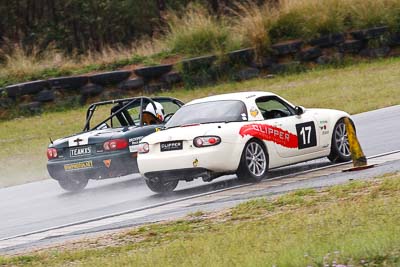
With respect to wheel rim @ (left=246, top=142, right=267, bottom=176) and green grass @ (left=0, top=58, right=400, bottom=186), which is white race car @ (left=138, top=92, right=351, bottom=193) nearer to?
wheel rim @ (left=246, top=142, right=267, bottom=176)

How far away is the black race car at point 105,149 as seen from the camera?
1600cm

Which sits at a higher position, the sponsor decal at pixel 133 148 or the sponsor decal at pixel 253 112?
the sponsor decal at pixel 253 112

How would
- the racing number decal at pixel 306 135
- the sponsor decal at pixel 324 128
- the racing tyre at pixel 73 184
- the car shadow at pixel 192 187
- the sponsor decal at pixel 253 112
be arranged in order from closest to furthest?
1. the car shadow at pixel 192 187
2. the sponsor decal at pixel 253 112
3. the racing number decal at pixel 306 135
4. the sponsor decal at pixel 324 128
5. the racing tyre at pixel 73 184

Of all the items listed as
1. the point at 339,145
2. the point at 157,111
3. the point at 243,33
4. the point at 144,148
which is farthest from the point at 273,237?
the point at 243,33

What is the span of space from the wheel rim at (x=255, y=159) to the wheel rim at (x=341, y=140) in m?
1.69

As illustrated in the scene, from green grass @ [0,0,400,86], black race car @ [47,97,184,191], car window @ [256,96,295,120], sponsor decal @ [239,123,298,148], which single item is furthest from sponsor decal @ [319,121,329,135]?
green grass @ [0,0,400,86]

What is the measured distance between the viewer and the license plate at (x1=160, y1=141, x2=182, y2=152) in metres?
14.1

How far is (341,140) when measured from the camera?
15797 mm

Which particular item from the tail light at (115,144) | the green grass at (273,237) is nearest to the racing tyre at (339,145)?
the tail light at (115,144)

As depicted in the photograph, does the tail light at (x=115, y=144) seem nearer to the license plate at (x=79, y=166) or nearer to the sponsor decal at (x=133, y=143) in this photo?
the sponsor decal at (x=133, y=143)

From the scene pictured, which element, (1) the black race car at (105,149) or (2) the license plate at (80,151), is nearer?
(1) the black race car at (105,149)

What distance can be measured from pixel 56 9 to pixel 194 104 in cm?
2950

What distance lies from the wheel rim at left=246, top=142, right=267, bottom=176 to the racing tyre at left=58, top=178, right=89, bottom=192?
3295 millimetres

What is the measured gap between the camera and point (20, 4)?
141 ft
